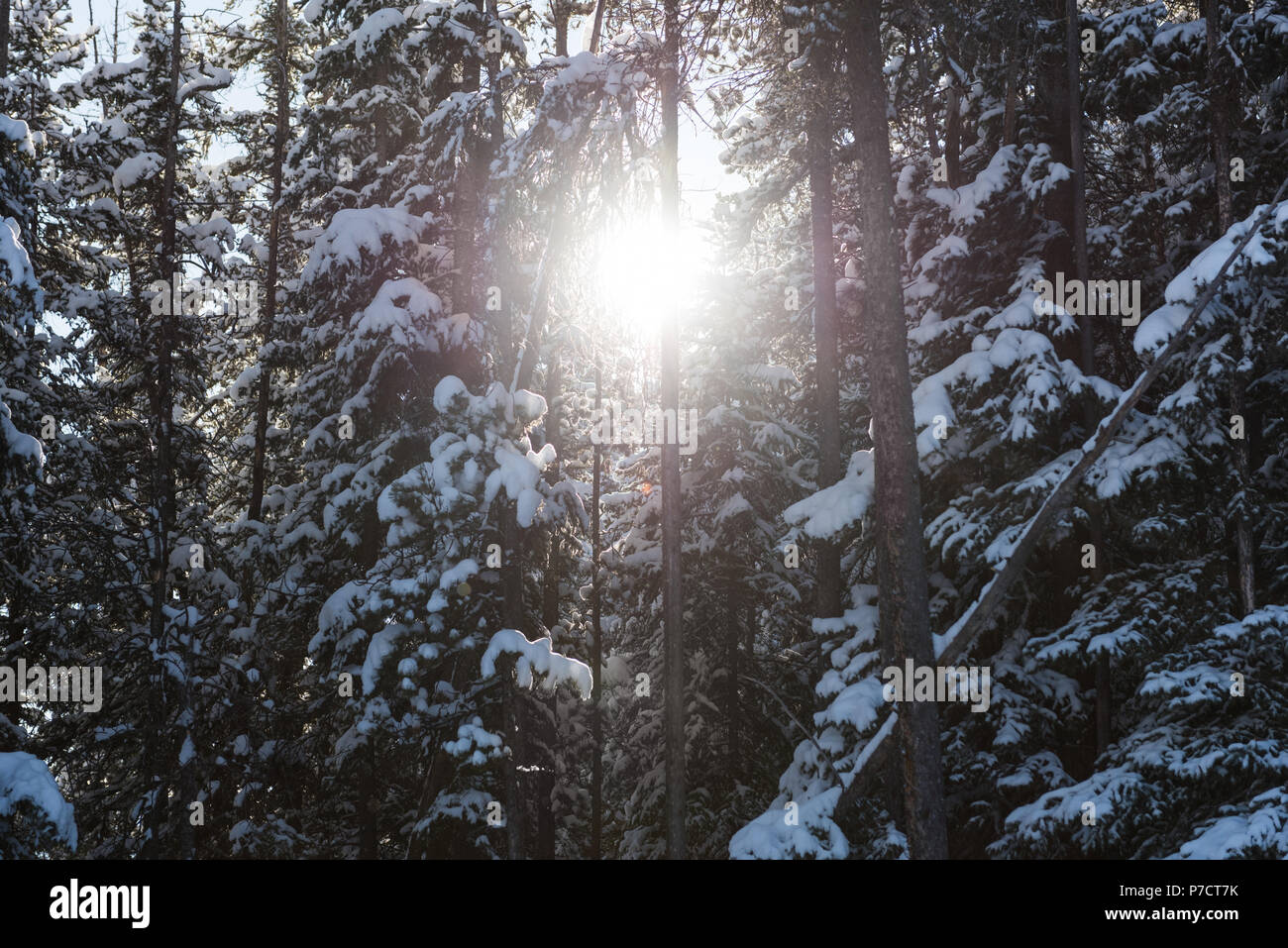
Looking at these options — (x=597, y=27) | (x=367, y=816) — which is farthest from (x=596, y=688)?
(x=597, y=27)

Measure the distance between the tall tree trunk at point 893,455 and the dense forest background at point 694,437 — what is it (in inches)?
1.9

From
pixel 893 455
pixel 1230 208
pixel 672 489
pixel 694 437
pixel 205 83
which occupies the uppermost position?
pixel 205 83

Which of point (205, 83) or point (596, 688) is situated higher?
point (205, 83)

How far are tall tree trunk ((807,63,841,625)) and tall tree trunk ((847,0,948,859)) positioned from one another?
408 centimetres

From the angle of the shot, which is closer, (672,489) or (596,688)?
(672,489)

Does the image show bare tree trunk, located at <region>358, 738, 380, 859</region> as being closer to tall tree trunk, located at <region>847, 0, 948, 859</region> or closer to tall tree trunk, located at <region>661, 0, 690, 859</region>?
tall tree trunk, located at <region>661, 0, 690, 859</region>

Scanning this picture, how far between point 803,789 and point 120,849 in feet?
33.9

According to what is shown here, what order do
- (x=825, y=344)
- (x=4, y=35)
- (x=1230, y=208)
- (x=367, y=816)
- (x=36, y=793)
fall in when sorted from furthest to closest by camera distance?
(x=367, y=816) < (x=825, y=344) < (x=4, y=35) < (x=1230, y=208) < (x=36, y=793)

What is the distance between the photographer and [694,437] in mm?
19234

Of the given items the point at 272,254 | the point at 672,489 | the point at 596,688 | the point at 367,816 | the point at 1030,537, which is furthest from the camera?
the point at 596,688

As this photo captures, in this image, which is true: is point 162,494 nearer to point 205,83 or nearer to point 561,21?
point 205,83

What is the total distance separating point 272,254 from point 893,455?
16.3 meters

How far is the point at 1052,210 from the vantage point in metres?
16.4

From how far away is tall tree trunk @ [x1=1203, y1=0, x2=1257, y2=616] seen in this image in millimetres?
12492
